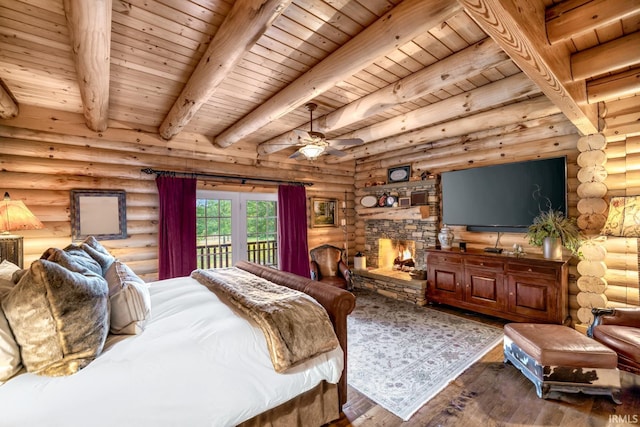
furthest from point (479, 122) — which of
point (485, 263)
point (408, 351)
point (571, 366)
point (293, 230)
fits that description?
point (293, 230)

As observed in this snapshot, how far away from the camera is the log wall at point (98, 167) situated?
3.25 metres

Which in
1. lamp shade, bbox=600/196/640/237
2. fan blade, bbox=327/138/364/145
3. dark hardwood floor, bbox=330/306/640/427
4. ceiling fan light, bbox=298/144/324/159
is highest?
fan blade, bbox=327/138/364/145

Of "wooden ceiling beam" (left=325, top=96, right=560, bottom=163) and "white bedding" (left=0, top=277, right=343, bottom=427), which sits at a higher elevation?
"wooden ceiling beam" (left=325, top=96, right=560, bottom=163)

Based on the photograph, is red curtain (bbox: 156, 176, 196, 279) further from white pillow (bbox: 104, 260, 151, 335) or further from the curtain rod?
white pillow (bbox: 104, 260, 151, 335)

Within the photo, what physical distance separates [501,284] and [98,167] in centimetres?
555

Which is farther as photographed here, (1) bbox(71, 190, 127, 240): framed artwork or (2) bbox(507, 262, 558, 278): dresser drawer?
(1) bbox(71, 190, 127, 240): framed artwork

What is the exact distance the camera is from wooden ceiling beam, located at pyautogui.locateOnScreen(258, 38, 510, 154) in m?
2.11

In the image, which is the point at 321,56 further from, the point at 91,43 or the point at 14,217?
the point at 14,217

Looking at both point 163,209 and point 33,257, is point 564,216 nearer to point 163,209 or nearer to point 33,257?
point 163,209

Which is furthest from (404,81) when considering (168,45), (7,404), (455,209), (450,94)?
(7,404)

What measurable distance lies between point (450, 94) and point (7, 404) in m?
3.98

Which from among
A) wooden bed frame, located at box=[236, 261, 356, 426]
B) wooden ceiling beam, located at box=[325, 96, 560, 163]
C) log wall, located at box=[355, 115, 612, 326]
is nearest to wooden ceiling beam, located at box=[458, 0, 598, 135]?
wooden ceiling beam, located at box=[325, 96, 560, 163]

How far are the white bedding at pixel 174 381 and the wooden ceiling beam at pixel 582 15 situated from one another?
8.31 ft

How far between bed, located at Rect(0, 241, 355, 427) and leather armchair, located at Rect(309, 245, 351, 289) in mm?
2716
